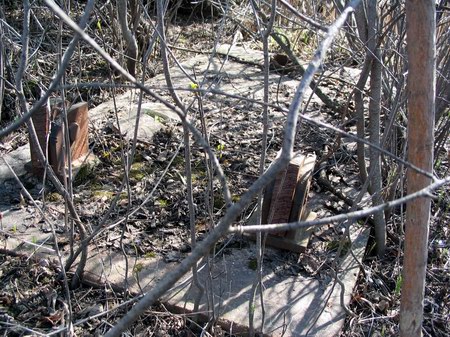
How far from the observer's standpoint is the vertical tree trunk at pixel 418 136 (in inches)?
70.3

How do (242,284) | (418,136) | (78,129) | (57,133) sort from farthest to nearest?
(78,129) < (57,133) < (242,284) < (418,136)

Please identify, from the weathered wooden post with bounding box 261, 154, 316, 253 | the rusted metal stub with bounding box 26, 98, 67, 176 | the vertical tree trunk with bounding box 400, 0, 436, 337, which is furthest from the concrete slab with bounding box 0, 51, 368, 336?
the vertical tree trunk with bounding box 400, 0, 436, 337

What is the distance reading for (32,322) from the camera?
2.75m

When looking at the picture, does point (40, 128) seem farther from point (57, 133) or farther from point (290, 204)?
point (290, 204)

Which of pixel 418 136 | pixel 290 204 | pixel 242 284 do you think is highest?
pixel 418 136

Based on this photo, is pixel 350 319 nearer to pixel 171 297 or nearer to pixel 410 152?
pixel 171 297

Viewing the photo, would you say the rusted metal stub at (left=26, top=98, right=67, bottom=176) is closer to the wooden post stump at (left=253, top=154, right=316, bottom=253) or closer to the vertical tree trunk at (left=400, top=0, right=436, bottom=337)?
the wooden post stump at (left=253, top=154, right=316, bottom=253)

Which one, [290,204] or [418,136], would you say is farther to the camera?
[290,204]

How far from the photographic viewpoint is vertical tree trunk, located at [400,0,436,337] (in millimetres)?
1786

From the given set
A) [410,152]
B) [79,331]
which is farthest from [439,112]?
[79,331]

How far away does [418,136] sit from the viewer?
→ 73.2 inches

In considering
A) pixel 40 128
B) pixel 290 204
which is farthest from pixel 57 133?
pixel 290 204

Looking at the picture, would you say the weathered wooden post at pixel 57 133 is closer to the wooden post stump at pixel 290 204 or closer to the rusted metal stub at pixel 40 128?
the rusted metal stub at pixel 40 128

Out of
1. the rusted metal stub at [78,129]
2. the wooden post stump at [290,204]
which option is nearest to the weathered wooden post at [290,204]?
the wooden post stump at [290,204]
